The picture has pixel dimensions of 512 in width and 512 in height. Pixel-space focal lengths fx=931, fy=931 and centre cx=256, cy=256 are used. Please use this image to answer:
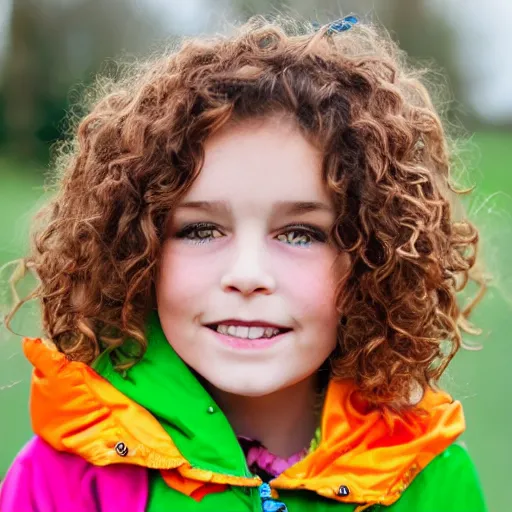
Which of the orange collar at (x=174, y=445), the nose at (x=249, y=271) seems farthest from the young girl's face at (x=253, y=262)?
the orange collar at (x=174, y=445)

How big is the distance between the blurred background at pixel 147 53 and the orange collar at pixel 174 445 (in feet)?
1.12

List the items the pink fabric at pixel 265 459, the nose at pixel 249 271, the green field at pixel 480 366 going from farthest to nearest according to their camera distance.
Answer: the green field at pixel 480 366 < the pink fabric at pixel 265 459 < the nose at pixel 249 271

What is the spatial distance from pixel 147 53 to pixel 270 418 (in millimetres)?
664

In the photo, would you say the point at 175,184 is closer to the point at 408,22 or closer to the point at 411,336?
the point at 411,336

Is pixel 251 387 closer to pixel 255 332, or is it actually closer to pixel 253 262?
pixel 255 332

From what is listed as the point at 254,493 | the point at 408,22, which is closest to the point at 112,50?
the point at 408,22

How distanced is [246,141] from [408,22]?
6.47 m

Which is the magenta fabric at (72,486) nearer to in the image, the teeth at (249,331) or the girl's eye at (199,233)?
the teeth at (249,331)

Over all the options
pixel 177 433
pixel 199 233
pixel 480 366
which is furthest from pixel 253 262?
pixel 480 366

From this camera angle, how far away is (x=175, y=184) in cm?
133

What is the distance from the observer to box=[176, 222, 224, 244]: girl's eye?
1.34 meters

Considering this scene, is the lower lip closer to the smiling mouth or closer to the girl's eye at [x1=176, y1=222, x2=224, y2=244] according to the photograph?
A: the smiling mouth

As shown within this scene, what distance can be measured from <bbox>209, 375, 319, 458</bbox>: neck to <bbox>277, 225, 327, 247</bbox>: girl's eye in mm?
258

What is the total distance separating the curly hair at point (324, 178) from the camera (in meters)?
1.35
